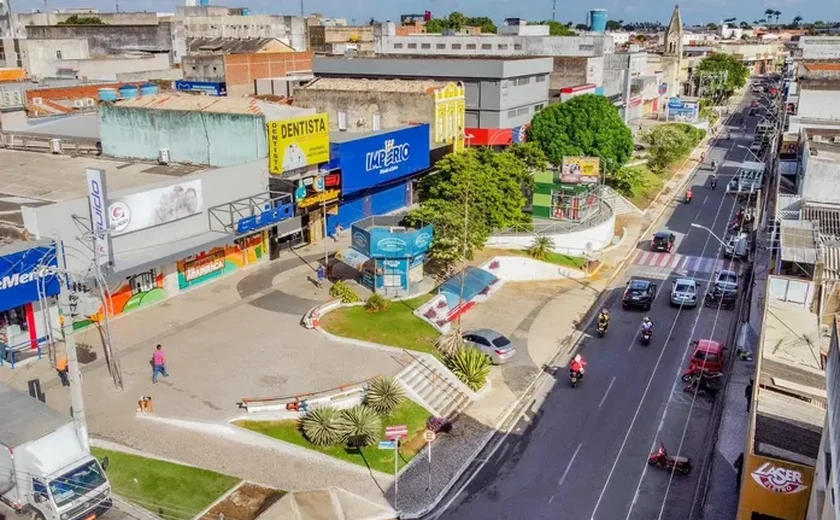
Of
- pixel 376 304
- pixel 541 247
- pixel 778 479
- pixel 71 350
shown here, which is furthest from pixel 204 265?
pixel 778 479

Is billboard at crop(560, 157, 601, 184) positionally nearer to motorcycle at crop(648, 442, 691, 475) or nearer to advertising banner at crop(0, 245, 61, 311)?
motorcycle at crop(648, 442, 691, 475)

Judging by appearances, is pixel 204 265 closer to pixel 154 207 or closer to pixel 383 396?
pixel 154 207

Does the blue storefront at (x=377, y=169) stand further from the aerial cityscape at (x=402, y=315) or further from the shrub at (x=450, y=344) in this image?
the shrub at (x=450, y=344)

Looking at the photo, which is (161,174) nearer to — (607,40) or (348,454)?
(348,454)

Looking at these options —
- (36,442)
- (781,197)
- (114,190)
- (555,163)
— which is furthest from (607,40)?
A: (36,442)

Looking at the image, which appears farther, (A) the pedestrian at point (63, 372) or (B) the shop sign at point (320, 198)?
(B) the shop sign at point (320, 198)

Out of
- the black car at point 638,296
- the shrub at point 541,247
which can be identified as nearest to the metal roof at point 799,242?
the black car at point 638,296

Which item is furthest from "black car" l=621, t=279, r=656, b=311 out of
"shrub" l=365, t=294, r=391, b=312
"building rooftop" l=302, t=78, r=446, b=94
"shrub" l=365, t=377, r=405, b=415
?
"building rooftop" l=302, t=78, r=446, b=94
